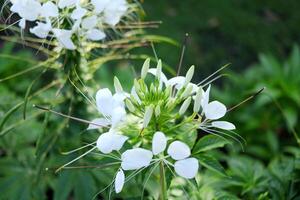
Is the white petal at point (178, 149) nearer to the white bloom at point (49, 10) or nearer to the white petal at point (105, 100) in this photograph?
the white petal at point (105, 100)

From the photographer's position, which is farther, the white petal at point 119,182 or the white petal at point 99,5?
the white petal at point 99,5

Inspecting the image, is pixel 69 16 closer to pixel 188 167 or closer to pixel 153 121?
pixel 153 121

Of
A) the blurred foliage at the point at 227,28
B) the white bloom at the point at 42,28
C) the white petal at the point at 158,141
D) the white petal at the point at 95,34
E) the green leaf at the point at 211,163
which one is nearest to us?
the white petal at the point at 158,141

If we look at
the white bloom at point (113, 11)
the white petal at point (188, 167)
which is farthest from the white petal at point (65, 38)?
the white petal at point (188, 167)

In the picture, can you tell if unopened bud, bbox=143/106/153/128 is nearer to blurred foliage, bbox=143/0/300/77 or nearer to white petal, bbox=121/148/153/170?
white petal, bbox=121/148/153/170

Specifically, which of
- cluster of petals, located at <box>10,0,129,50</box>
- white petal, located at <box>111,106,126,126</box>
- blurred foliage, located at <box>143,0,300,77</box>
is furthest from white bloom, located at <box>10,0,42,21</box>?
blurred foliage, located at <box>143,0,300,77</box>

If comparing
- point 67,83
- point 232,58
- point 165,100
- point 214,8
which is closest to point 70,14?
point 67,83

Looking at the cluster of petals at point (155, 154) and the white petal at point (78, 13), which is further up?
the white petal at point (78, 13)

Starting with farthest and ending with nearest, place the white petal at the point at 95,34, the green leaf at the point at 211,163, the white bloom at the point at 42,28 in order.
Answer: the white petal at the point at 95,34
the white bloom at the point at 42,28
the green leaf at the point at 211,163
